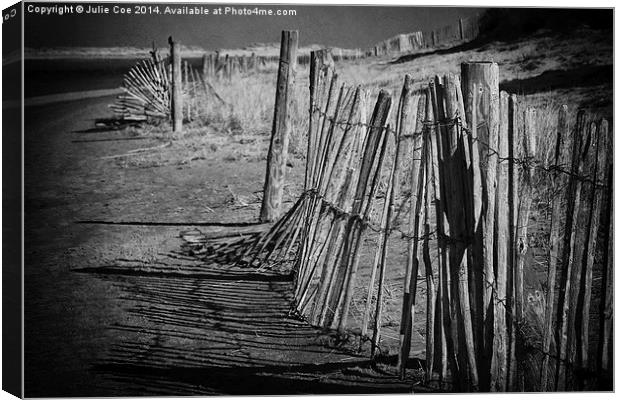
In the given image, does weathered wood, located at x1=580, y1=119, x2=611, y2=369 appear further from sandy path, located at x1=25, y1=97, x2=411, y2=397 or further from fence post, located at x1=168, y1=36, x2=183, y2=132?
fence post, located at x1=168, y1=36, x2=183, y2=132

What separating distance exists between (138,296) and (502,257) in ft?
6.10

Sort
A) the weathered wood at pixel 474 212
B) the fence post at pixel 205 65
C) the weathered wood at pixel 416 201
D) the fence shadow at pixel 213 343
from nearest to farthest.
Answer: the weathered wood at pixel 474 212, the weathered wood at pixel 416 201, the fence shadow at pixel 213 343, the fence post at pixel 205 65

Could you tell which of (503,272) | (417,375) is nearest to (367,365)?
(417,375)

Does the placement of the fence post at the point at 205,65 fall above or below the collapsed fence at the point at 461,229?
above

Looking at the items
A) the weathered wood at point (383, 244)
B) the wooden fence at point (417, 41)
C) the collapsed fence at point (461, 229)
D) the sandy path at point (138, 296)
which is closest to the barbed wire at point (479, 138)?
the collapsed fence at point (461, 229)

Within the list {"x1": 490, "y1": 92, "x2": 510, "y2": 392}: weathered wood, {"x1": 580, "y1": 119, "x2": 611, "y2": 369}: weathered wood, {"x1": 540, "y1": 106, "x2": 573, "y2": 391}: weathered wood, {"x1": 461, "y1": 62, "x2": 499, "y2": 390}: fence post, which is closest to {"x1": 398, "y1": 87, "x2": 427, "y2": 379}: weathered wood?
{"x1": 461, "y1": 62, "x2": 499, "y2": 390}: fence post

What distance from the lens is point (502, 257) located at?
21.6ft

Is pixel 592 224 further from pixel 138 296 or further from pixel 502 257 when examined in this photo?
pixel 138 296

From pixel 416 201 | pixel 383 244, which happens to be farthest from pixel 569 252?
pixel 383 244

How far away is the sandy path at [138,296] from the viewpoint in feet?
22.1

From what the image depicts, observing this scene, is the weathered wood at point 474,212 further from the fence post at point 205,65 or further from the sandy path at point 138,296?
the fence post at point 205,65

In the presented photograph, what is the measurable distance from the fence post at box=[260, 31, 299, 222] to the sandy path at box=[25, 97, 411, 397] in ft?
0.29

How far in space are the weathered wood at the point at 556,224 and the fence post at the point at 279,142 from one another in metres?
1.40

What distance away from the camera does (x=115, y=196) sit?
22.4 feet
